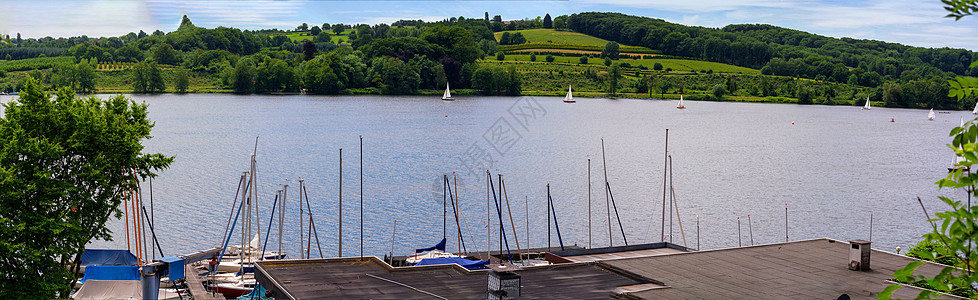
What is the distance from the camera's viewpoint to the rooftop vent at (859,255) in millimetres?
22984

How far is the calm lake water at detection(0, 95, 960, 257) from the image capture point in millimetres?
53344

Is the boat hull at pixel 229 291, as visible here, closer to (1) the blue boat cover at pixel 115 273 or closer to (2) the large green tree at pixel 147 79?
(1) the blue boat cover at pixel 115 273

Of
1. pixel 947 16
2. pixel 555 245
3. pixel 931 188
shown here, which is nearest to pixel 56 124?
pixel 947 16

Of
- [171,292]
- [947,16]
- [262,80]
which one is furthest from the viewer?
[262,80]

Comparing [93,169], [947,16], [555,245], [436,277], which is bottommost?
[555,245]

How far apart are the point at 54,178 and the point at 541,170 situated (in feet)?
182

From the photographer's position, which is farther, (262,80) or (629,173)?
(262,80)

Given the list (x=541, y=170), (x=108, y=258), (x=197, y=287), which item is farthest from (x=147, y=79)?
(x=197, y=287)

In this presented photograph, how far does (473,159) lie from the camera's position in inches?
3314

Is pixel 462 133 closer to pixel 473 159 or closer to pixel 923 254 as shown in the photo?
pixel 473 159

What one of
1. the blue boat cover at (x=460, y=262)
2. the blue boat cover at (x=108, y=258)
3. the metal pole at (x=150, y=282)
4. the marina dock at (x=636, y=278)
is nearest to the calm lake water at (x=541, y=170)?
the blue boat cover at (x=460, y=262)

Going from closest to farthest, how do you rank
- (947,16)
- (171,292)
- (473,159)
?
(947,16)
(171,292)
(473,159)

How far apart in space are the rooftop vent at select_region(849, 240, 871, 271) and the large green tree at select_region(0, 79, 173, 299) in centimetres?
2390

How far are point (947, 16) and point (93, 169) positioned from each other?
26.6 metres
